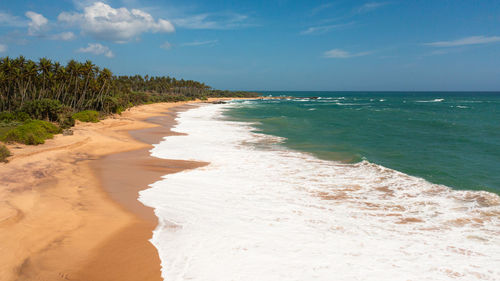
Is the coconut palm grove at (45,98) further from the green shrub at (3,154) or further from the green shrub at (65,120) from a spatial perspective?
the green shrub at (3,154)

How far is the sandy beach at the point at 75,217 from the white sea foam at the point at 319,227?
2.76 ft

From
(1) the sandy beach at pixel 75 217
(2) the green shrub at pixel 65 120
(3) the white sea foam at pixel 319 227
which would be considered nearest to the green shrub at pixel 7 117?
(2) the green shrub at pixel 65 120

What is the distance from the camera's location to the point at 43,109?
1182 inches

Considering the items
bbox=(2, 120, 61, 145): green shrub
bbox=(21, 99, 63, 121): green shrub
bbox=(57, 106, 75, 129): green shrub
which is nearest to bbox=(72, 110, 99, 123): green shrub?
bbox=(57, 106, 75, 129): green shrub

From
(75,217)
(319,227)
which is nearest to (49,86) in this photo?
(75,217)

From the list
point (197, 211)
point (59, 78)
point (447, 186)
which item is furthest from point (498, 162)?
point (59, 78)

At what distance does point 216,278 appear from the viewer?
674 cm

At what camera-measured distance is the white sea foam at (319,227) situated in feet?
23.6

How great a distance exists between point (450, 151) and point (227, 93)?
159 m

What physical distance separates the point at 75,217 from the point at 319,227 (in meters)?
7.95

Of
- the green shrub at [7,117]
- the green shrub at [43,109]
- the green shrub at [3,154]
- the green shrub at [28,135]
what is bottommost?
the green shrub at [3,154]

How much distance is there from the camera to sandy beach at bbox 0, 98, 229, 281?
6980 mm

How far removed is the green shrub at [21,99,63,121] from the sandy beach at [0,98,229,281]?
13872mm

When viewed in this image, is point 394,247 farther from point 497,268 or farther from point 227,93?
point 227,93
